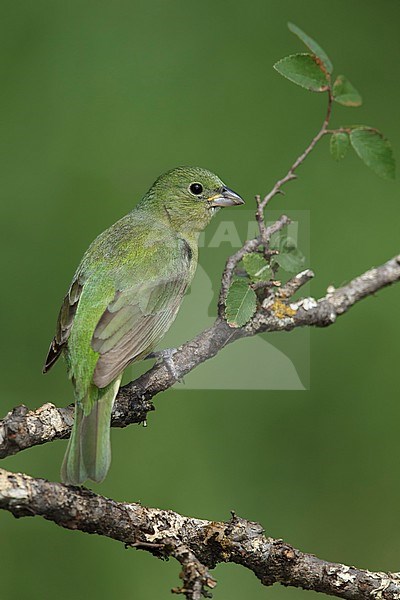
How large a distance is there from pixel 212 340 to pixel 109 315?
0.32 m

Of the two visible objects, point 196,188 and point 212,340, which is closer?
point 212,340

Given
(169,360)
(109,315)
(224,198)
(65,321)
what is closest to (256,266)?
(169,360)

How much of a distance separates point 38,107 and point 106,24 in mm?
594

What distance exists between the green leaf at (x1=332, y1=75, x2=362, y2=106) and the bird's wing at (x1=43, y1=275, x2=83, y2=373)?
0.89 meters

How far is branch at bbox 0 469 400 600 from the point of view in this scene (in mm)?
2049

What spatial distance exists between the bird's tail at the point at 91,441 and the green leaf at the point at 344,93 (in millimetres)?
933

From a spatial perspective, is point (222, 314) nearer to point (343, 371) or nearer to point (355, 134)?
point (355, 134)

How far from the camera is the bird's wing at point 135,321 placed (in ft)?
8.54

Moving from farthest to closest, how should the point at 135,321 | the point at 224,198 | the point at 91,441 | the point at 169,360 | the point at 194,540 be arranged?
the point at 224,198, the point at 135,321, the point at 169,360, the point at 91,441, the point at 194,540

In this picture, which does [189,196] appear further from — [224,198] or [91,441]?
[91,441]

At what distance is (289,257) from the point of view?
8.29 ft

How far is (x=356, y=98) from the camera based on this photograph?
2420 millimetres

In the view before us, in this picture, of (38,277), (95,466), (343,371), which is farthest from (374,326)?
(95,466)

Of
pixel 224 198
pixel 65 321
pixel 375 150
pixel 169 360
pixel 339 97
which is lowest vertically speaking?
pixel 169 360
